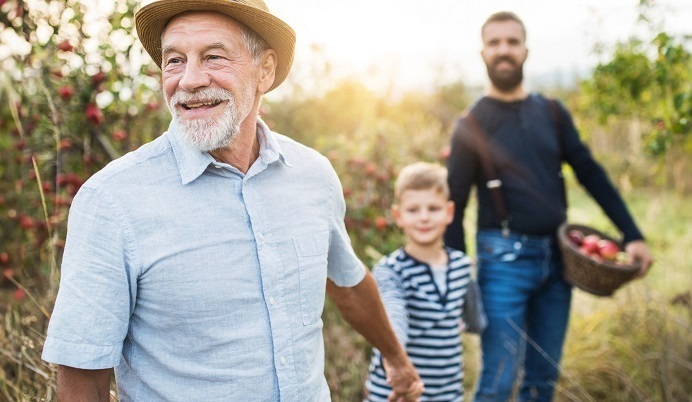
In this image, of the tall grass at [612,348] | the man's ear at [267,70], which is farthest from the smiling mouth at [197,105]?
the tall grass at [612,348]

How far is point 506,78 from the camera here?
10.4ft

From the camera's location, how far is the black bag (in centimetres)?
296

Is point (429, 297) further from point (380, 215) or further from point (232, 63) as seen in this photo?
point (380, 215)

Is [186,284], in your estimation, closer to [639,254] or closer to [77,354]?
[77,354]

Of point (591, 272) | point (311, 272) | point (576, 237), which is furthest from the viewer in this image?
point (576, 237)

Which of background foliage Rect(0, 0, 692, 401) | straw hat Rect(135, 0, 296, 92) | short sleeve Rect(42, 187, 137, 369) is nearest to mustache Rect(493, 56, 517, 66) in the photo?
background foliage Rect(0, 0, 692, 401)

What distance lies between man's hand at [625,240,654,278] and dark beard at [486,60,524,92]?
3.53 ft

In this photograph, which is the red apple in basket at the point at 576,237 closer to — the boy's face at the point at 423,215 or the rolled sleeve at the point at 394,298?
the boy's face at the point at 423,215

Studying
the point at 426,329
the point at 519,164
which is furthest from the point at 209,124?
the point at 519,164

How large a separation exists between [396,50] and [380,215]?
7906mm

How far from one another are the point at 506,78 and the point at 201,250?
2.16 metres

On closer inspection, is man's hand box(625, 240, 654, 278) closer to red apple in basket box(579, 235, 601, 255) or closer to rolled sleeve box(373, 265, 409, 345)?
red apple in basket box(579, 235, 601, 255)

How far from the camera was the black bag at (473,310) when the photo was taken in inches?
117

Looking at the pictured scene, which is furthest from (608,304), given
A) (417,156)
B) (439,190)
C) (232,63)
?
(232,63)
